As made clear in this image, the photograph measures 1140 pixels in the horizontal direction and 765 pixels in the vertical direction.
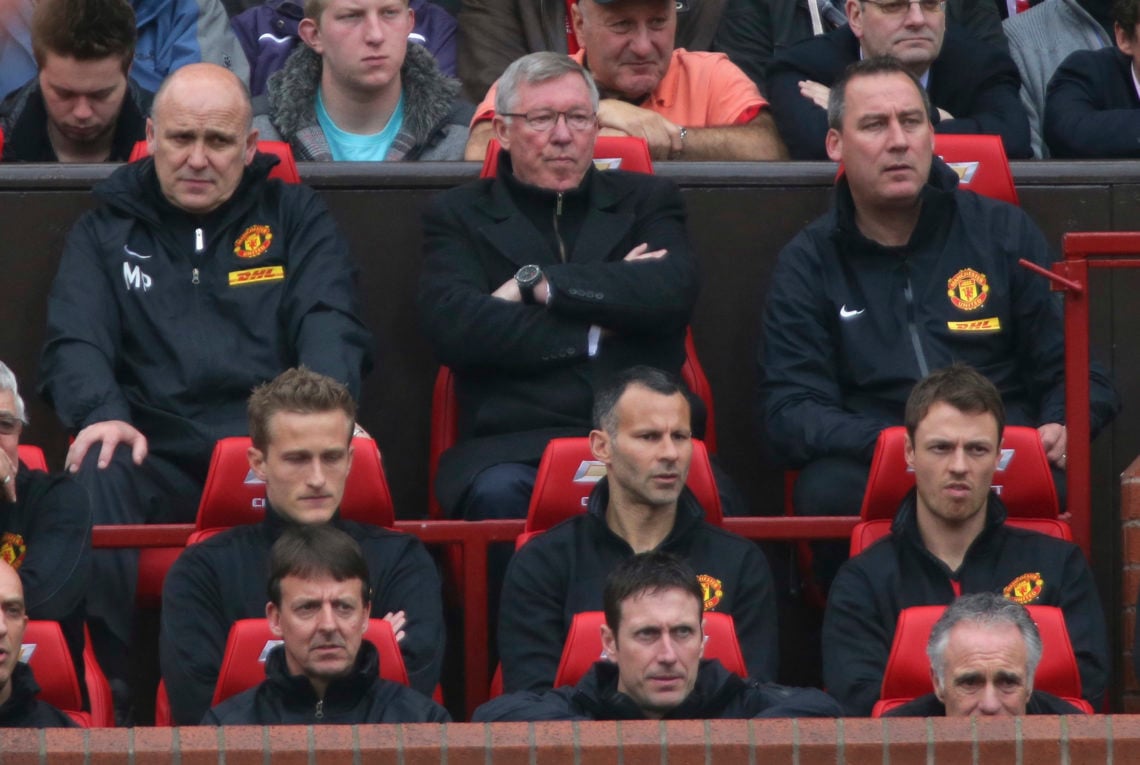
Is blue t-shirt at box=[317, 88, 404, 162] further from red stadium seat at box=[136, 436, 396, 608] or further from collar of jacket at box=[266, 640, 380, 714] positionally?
collar of jacket at box=[266, 640, 380, 714]

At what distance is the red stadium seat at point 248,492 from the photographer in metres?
6.07

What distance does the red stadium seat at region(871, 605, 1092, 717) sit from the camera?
217 inches

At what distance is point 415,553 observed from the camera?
5.89 meters

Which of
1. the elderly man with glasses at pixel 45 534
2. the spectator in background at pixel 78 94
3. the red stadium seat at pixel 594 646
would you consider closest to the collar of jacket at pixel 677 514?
the red stadium seat at pixel 594 646

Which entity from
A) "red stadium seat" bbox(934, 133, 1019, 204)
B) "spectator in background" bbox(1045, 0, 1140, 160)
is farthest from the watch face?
"spectator in background" bbox(1045, 0, 1140, 160)

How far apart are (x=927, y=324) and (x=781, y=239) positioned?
2.46 ft

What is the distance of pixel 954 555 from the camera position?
5.96 m

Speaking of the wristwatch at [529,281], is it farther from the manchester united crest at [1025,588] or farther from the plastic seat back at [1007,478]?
the manchester united crest at [1025,588]

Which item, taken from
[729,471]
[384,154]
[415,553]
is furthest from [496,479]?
[384,154]

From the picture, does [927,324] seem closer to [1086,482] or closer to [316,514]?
[1086,482]

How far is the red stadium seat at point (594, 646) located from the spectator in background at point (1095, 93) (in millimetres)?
2633

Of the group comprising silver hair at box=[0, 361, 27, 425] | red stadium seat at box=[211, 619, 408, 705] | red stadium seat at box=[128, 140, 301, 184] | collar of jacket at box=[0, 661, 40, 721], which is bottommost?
collar of jacket at box=[0, 661, 40, 721]

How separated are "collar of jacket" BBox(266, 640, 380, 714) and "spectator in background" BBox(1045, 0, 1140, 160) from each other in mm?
3328

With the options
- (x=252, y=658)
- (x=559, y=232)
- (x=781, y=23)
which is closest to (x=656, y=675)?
(x=252, y=658)
